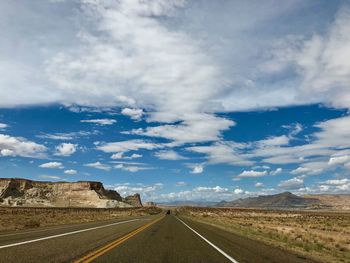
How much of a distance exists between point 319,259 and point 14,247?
1094 centimetres

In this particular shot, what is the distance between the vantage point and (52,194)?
182500 millimetres

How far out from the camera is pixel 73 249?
13172 millimetres

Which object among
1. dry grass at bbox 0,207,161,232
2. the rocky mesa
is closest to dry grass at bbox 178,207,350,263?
dry grass at bbox 0,207,161,232

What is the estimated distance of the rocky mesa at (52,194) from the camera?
6452 inches

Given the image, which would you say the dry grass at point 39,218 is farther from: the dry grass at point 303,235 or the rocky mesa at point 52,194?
the rocky mesa at point 52,194

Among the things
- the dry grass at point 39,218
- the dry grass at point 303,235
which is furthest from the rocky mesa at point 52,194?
the dry grass at point 303,235

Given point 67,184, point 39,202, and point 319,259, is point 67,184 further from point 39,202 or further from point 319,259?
point 319,259

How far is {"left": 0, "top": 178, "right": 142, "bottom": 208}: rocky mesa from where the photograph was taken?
163875mm

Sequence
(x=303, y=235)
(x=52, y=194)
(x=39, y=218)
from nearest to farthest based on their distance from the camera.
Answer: (x=303, y=235)
(x=39, y=218)
(x=52, y=194)

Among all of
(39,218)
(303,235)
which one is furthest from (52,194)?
(303,235)

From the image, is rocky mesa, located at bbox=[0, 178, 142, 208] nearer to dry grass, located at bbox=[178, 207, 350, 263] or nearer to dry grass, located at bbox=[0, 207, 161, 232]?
dry grass, located at bbox=[0, 207, 161, 232]

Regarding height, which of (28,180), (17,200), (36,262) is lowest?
(36,262)

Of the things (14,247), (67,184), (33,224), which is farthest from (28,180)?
(14,247)

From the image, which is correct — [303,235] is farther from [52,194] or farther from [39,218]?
[52,194]
